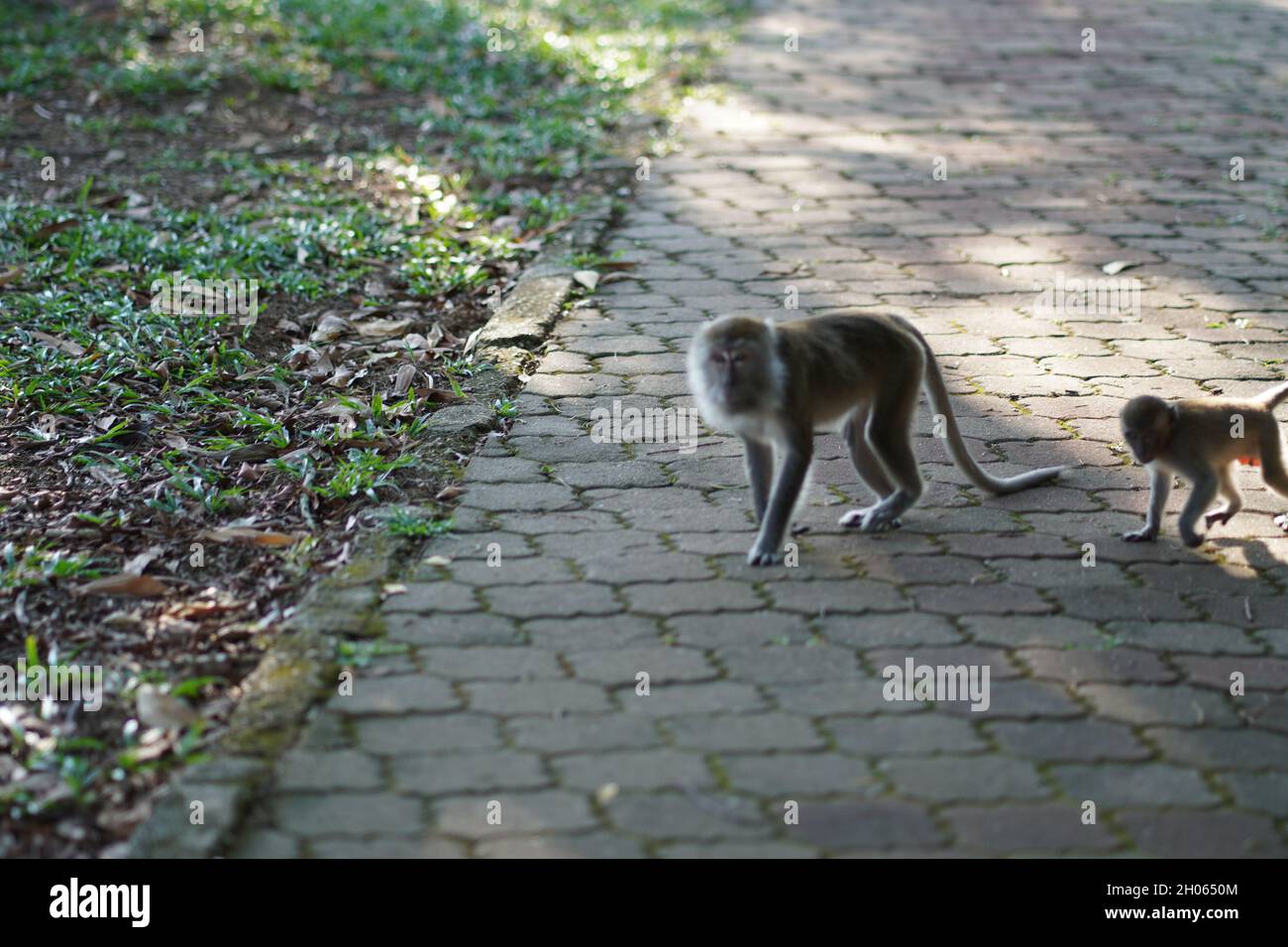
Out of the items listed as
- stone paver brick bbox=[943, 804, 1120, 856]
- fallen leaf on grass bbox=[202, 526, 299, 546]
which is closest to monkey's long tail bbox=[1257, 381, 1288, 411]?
stone paver brick bbox=[943, 804, 1120, 856]

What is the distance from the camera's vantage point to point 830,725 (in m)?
4.19

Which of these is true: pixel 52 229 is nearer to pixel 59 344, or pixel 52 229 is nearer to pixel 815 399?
pixel 59 344

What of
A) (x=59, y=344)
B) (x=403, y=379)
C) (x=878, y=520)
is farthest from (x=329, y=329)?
(x=878, y=520)

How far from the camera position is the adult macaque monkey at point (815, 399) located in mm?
4871

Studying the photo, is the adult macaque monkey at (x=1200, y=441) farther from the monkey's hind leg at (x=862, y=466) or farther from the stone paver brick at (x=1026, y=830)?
the stone paver brick at (x=1026, y=830)

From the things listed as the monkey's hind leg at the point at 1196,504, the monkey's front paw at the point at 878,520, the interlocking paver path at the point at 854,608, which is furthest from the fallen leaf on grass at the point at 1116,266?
the monkey's front paw at the point at 878,520

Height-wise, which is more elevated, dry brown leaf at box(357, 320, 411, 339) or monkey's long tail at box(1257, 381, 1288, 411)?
dry brown leaf at box(357, 320, 411, 339)

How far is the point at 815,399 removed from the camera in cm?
509

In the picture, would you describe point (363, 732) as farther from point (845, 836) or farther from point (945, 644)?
point (945, 644)

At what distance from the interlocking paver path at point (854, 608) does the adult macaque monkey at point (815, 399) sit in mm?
183

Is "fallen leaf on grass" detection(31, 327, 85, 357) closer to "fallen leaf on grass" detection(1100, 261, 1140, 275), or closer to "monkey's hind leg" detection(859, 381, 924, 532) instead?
"monkey's hind leg" detection(859, 381, 924, 532)

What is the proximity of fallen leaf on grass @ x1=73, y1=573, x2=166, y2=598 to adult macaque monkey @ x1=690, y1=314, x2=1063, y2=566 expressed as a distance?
79.1 inches

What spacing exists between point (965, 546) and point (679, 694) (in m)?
1.52

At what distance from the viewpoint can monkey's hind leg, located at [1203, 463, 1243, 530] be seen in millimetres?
5328
